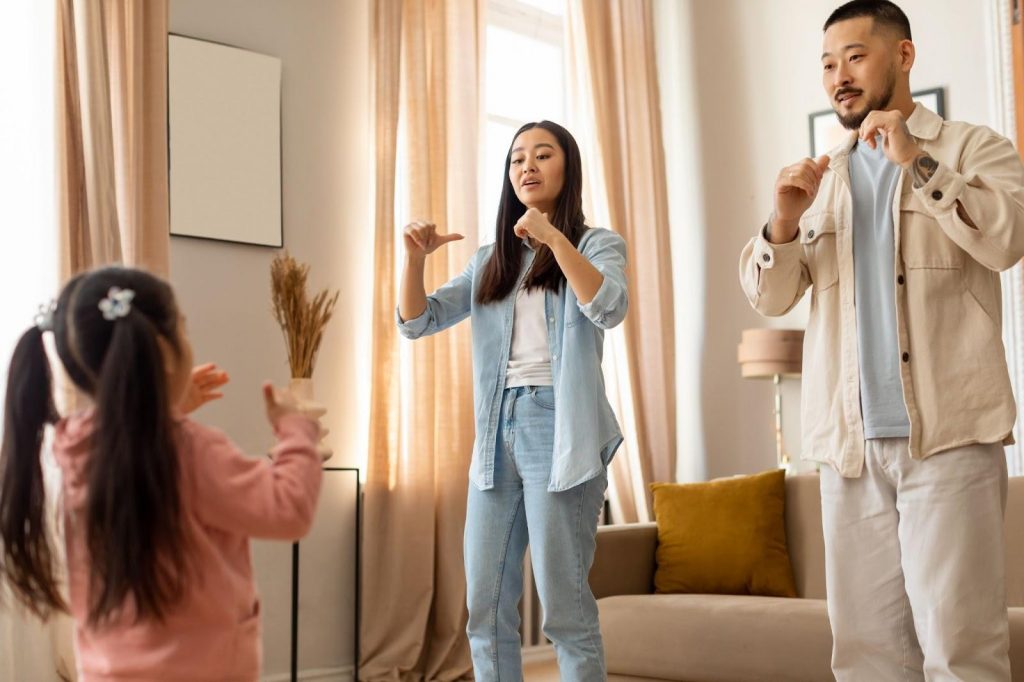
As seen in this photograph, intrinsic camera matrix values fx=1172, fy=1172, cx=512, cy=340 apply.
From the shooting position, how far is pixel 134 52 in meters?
3.60

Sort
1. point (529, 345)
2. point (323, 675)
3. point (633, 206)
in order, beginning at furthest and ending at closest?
point (633, 206) < point (323, 675) < point (529, 345)

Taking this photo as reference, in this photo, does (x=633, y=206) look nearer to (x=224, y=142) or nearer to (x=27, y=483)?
(x=224, y=142)

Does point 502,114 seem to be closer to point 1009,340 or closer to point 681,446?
point 681,446

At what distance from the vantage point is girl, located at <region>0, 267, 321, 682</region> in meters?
1.44

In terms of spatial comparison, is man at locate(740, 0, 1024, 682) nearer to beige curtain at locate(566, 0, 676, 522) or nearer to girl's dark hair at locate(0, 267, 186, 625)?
girl's dark hair at locate(0, 267, 186, 625)

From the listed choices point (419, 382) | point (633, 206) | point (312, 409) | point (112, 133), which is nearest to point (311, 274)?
point (419, 382)

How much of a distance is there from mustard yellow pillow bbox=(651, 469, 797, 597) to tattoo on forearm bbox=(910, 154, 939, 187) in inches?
80.7

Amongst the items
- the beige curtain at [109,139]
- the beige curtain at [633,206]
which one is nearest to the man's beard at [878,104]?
the beige curtain at [109,139]

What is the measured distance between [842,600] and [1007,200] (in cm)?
76

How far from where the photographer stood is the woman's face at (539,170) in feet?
8.42

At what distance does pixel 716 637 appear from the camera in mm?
3414

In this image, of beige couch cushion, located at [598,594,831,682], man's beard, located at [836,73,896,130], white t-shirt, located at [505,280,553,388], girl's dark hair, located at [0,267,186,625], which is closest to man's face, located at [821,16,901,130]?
man's beard, located at [836,73,896,130]

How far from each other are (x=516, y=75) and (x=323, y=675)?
8.79ft

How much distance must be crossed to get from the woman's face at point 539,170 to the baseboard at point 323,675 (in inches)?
87.1
